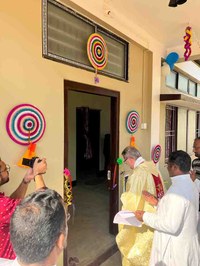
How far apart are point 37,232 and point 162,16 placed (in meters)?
2.83

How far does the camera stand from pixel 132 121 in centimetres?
311

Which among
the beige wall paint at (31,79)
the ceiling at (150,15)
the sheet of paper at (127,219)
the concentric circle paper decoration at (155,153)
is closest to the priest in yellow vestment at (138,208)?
the sheet of paper at (127,219)

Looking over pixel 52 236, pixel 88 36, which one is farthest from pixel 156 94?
pixel 52 236

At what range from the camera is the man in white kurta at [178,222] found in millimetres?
1496

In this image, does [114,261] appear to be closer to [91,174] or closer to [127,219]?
[127,219]

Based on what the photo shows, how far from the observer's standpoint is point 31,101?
1819mm

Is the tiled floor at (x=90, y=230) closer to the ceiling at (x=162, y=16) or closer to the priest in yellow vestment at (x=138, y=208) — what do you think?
the priest in yellow vestment at (x=138, y=208)

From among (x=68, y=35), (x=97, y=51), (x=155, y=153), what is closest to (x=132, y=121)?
(x=155, y=153)

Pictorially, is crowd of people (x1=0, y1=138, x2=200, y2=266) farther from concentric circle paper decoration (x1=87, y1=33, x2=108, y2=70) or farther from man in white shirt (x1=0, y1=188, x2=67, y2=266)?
concentric circle paper decoration (x1=87, y1=33, x2=108, y2=70)

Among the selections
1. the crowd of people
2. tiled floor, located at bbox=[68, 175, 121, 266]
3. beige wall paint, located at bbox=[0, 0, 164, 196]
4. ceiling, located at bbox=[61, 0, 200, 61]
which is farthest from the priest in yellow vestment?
ceiling, located at bbox=[61, 0, 200, 61]

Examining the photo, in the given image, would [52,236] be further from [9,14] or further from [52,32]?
[52,32]

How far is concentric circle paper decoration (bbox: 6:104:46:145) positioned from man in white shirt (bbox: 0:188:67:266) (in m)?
1.02

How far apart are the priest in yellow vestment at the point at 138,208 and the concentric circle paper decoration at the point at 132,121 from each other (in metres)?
0.85

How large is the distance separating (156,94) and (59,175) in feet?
7.18
